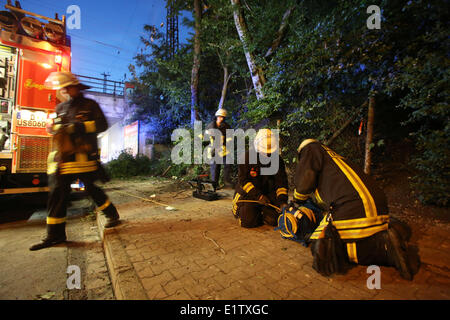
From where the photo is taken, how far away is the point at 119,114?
62.9ft

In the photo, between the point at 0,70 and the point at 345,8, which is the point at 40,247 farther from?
the point at 345,8

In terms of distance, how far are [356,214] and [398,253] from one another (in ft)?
1.49

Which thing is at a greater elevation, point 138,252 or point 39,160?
point 39,160

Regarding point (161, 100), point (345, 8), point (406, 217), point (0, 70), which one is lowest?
point (406, 217)

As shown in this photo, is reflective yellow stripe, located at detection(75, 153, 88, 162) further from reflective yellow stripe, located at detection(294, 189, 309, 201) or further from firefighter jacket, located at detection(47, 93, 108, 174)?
reflective yellow stripe, located at detection(294, 189, 309, 201)

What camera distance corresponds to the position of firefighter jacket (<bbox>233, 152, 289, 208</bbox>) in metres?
3.25

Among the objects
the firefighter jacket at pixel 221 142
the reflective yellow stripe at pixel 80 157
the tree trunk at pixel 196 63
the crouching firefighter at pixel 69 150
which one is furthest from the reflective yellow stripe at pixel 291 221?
the tree trunk at pixel 196 63

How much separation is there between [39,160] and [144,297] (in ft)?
14.1

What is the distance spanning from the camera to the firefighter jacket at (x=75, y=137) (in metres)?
2.75

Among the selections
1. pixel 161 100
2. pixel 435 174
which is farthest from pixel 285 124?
pixel 161 100

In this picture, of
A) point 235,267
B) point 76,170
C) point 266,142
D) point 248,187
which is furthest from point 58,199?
point 266,142

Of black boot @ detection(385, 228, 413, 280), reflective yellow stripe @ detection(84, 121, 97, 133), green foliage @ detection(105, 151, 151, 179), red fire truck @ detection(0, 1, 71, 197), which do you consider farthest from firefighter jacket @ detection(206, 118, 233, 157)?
green foliage @ detection(105, 151, 151, 179)

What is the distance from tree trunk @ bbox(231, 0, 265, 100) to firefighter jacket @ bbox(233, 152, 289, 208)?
373 cm

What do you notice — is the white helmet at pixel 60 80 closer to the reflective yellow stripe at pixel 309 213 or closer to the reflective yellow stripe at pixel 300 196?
the reflective yellow stripe at pixel 300 196
